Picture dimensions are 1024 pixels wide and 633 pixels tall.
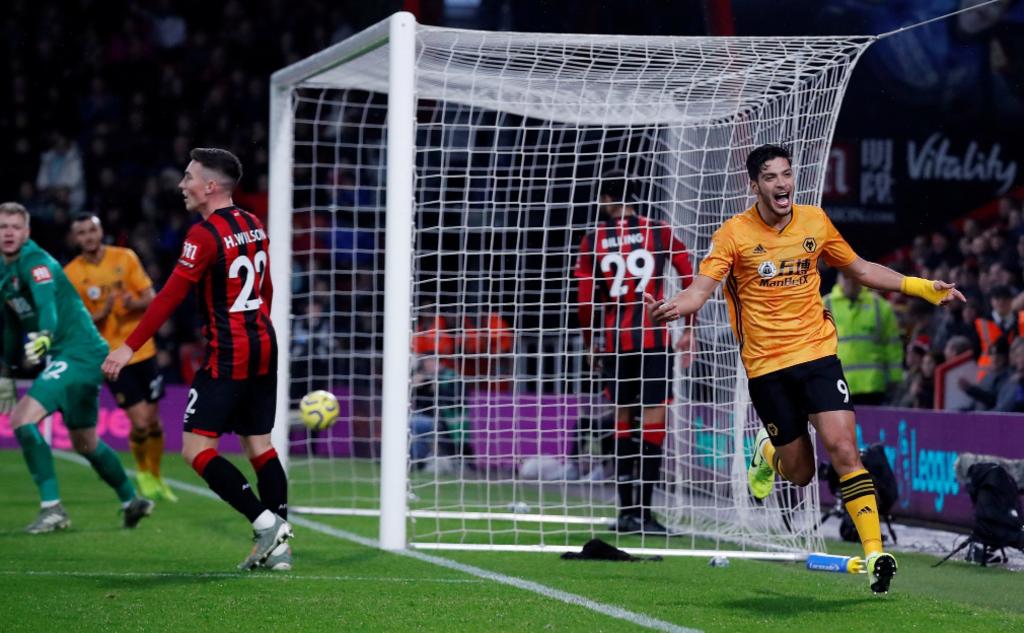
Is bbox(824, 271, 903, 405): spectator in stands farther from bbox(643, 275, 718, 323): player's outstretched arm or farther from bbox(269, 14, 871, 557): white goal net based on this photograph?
bbox(643, 275, 718, 323): player's outstretched arm

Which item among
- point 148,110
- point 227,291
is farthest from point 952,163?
point 148,110

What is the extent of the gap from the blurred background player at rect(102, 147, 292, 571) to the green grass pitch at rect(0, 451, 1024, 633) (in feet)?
1.42

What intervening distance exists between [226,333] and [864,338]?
6796mm

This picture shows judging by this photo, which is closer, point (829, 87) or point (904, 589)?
point (904, 589)

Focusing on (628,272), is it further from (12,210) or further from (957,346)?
(957,346)

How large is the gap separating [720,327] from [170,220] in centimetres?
1264

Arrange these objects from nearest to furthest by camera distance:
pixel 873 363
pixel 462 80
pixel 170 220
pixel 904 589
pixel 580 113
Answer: pixel 904 589, pixel 462 80, pixel 580 113, pixel 873 363, pixel 170 220

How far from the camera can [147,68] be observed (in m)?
22.7

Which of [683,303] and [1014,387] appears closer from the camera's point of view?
[683,303]

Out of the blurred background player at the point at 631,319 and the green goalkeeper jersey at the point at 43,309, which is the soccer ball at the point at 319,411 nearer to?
the green goalkeeper jersey at the point at 43,309

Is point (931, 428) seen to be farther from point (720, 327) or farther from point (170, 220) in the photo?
point (170, 220)

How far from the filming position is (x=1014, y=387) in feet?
35.2

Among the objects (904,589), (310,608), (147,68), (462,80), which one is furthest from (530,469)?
(147,68)

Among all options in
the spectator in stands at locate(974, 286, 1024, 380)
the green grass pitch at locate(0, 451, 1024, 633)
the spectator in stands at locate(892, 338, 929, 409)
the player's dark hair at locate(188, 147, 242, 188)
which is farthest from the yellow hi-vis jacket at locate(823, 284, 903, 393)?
the player's dark hair at locate(188, 147, 242, 188)
